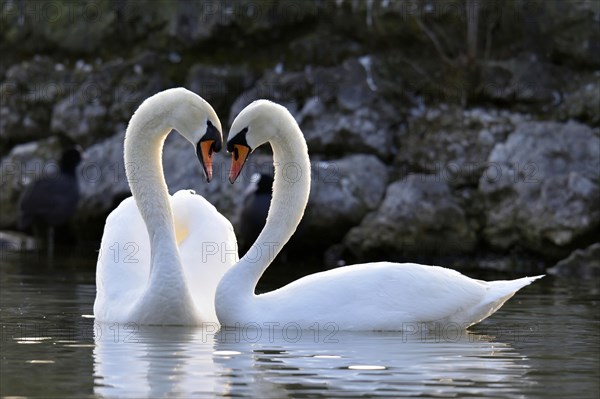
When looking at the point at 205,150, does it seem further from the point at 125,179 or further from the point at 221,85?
the point at 221,85

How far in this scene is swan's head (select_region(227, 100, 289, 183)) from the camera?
26.1 ft

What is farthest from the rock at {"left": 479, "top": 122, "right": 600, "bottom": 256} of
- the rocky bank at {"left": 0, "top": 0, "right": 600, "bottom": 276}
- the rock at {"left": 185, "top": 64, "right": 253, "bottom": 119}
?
the rock at {"left": 185, "top": 64, "right": 253, "bottom": 119}

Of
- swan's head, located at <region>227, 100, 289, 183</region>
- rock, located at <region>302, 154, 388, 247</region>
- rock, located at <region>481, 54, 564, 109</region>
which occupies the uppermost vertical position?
rock, located at <region>481, 54, 564, 109</region>

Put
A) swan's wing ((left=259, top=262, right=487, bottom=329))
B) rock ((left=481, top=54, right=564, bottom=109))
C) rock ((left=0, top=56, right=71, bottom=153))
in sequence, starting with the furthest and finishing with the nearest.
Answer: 1. rock ((left=0, top=56, right=71, bottom=153))
2. rock ((left=481, top=54, right=564, bottom=109))
3. swan's wing ((left=259, top=262, right=487, bottom=329))

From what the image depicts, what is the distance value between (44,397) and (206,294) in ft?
10.4

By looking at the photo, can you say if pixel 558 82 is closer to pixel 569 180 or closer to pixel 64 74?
pixel 569 180

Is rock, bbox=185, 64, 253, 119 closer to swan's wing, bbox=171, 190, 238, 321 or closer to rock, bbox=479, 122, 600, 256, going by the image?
rock, bbox=479, 122, 600, 256

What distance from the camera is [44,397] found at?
5375 mm

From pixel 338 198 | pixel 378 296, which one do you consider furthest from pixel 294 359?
pixel 338 198

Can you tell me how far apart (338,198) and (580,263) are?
322 cm

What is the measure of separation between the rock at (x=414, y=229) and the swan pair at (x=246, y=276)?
5521mm

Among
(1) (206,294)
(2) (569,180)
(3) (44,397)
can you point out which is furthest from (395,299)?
(2) (569,180)

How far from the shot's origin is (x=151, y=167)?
8.31m

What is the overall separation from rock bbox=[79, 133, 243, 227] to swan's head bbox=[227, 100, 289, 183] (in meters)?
7.31
